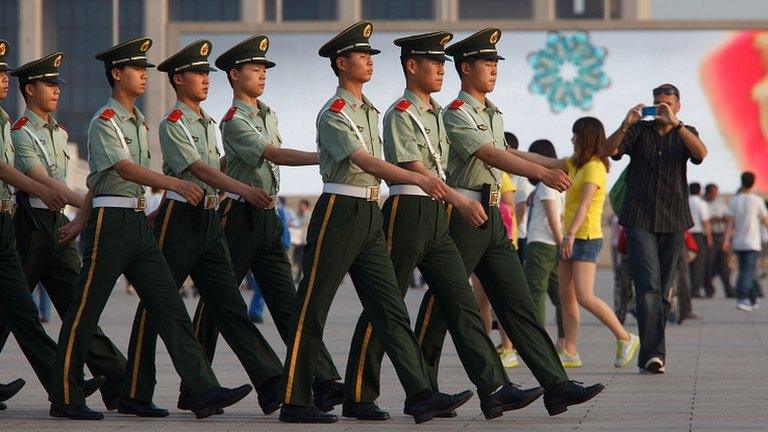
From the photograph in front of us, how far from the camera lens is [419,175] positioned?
326 inches

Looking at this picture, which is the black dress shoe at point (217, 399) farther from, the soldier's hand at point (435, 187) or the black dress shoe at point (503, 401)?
the soldier's hand at point (435, 187)

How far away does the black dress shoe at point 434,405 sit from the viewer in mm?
8453

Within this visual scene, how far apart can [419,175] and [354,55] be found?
0.78 m

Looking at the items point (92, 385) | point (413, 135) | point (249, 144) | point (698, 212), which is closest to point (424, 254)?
point (413, 135)

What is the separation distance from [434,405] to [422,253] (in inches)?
29.2

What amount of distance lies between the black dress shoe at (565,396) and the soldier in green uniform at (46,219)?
2236mm

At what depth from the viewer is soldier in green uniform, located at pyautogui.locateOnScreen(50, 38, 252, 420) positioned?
8719 millimetres

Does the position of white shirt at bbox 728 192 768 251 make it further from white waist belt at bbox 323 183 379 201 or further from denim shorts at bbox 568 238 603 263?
white waist belt at bbox 323 183 379 201

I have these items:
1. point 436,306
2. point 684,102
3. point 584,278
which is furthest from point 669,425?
point 684,102

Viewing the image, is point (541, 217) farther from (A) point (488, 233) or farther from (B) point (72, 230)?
(B) point (72, 230)

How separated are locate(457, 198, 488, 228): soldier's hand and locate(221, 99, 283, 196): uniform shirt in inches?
49.6

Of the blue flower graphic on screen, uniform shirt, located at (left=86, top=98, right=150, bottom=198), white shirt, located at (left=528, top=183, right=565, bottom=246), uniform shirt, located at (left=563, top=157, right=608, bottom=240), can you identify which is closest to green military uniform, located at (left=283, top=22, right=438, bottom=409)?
uniform shirt, located at (left=86, top=98, right=150, bottom=198)

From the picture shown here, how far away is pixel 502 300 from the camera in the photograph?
8.86 meters

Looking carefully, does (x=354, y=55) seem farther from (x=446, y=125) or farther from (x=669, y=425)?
(x=669, y=425)
